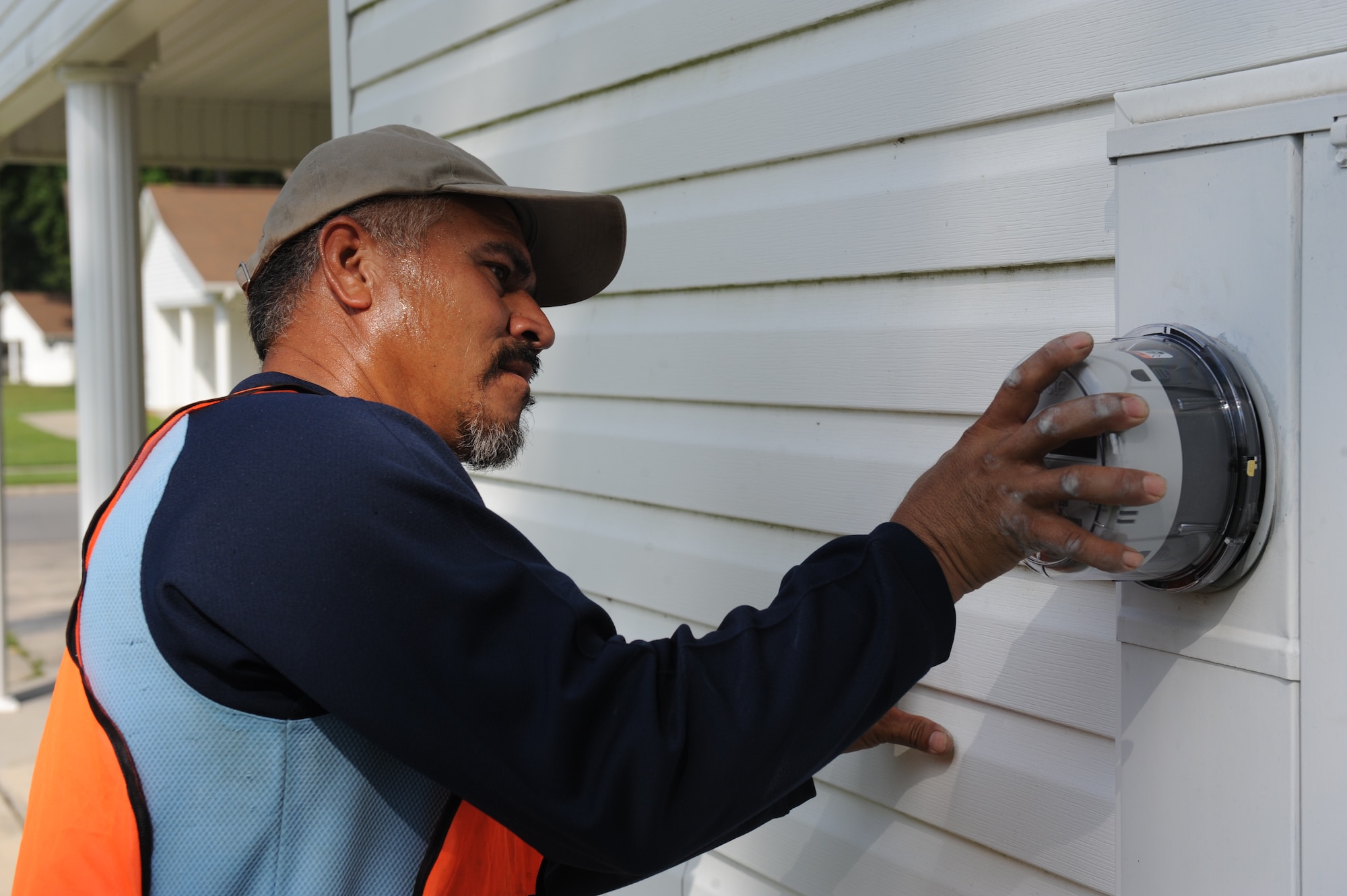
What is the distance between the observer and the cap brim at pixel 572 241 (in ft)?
5.85

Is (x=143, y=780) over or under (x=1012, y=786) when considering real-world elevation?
over

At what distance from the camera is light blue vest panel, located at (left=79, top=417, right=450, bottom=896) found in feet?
4.02

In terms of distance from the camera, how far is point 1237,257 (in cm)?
113

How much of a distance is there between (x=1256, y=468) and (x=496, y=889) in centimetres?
99

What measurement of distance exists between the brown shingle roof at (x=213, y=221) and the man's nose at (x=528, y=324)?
907 inches

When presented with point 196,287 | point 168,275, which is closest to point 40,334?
point 168,275

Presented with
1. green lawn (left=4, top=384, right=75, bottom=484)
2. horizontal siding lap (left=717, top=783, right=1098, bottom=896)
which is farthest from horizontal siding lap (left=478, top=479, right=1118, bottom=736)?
green lawn (left=4, top=384, right=75, bottom=484)

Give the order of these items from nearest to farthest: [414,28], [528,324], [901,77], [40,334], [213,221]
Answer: [528,324] → [901,77] → [414,28] → [213,221] → [40,334]

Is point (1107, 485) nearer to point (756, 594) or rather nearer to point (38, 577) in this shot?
point (756, 594)

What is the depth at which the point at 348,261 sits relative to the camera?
157cm

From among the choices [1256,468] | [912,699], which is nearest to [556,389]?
[912,699]

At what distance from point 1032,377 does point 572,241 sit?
100 centimetres

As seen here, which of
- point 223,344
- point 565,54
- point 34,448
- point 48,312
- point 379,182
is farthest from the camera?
point 48,312

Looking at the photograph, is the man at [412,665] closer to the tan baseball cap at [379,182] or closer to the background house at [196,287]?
the tan baseball cap at [379,182]
